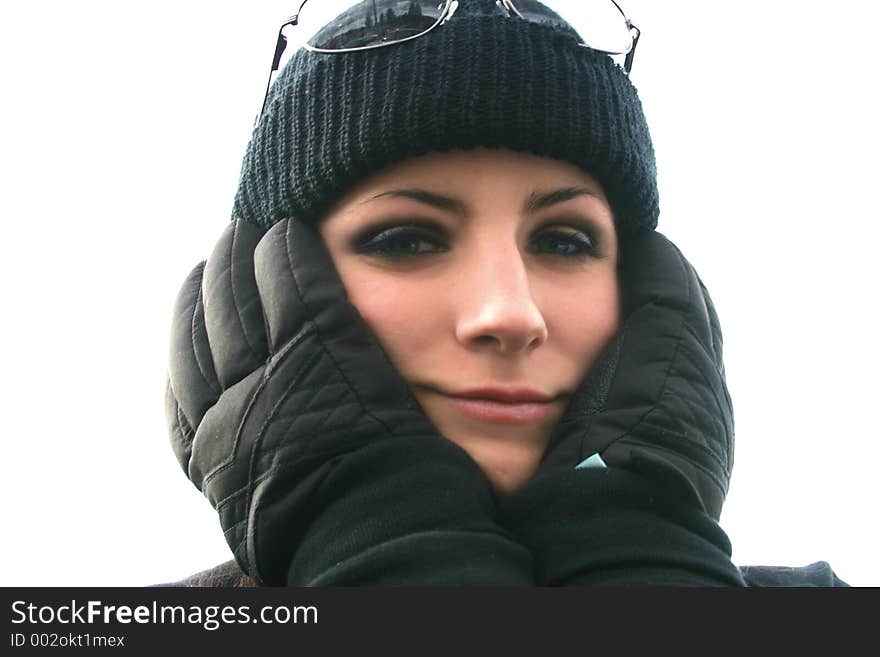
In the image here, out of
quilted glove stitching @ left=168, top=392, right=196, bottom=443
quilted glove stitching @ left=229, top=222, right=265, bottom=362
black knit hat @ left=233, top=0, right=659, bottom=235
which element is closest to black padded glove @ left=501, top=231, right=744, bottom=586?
black knit hat @ left=233, top=0, right=659, bottom=235

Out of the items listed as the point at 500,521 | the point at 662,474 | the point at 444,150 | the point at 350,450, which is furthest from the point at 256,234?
the point at 662,474

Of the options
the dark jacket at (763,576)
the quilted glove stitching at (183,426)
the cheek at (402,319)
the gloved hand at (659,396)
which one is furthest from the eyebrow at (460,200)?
the dark jacket at (763,576)

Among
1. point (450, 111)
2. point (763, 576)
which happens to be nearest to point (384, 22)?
point (450, 111)

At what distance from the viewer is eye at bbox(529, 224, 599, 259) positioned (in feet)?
4.57

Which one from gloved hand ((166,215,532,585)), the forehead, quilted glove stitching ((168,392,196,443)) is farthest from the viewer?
quilted glove stitching ((168,392,196,443))

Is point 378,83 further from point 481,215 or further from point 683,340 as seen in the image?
point 683,340

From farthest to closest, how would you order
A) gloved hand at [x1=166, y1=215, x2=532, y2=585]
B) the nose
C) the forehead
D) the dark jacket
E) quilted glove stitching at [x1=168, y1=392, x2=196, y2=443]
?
the dark jacket, quilted glove stitching at [x1=168, y1=392, x2=196, y2=443], the forehead, the nose, gloved hand at [x1=166, y1=215, x2=532, y2=585]

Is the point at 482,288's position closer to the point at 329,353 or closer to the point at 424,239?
the point at 424,239

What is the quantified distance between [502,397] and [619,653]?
39cm

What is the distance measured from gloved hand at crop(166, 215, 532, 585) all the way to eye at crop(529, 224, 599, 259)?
1.10ft

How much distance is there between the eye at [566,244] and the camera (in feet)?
4.57

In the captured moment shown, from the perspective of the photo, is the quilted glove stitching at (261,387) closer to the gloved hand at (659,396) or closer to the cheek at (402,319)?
the cheek at (402,319)

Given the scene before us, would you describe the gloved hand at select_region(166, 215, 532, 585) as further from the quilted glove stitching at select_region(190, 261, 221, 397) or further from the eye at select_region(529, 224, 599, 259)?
the eye at select_region(529, 224, 599, 259)

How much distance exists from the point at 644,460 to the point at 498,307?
312 mm
